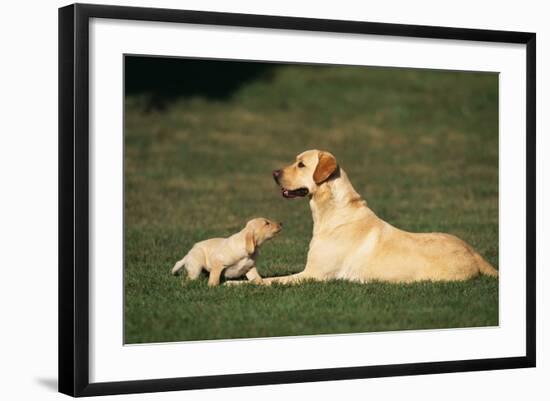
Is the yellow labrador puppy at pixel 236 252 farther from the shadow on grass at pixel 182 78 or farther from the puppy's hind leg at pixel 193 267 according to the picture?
the shadow on grass at pixel 182 78

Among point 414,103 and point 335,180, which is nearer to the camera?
point 335,180

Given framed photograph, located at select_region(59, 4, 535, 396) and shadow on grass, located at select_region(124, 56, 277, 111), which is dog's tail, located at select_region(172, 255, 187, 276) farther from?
shadow on grass, located at select_region(124, 56, 277, 111)

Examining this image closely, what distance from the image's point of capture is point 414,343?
9664 mm

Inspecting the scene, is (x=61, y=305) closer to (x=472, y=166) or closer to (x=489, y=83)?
(x=472, y=166)

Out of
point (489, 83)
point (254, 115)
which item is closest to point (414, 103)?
point (489, 83)

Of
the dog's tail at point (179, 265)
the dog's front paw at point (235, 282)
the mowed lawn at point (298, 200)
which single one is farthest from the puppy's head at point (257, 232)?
the dog's tail at point (179, 265)

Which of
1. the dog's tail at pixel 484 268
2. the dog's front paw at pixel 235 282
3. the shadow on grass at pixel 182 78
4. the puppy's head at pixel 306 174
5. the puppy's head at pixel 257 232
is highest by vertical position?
the shadow on grass at pixel 182 78

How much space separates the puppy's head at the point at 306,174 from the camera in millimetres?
10617

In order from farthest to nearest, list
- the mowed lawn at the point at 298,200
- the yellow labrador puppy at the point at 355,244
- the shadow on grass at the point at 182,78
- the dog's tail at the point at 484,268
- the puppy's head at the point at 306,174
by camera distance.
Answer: the shadow on grass at the point at 182,78 < the dog's tail at the point at 484,268 < the puppy's head at the point at 306,174 < the yellow labrador puppy at the point at 355,244 < the mowed lawn at the point at 298,200

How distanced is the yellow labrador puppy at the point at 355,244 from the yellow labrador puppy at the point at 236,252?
0.26 m

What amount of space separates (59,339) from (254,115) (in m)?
14.5

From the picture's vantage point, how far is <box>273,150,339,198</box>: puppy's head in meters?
10.6

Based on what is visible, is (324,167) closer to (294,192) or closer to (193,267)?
(294,192)

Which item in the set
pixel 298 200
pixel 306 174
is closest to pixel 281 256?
pixel 306 174
